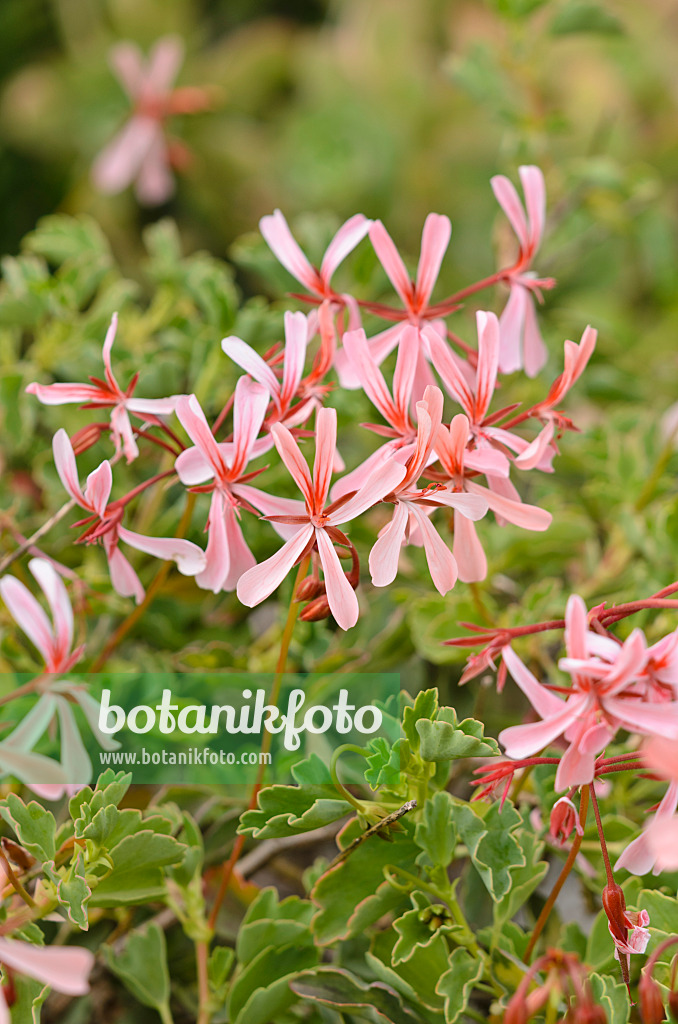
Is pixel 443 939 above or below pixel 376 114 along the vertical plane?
below

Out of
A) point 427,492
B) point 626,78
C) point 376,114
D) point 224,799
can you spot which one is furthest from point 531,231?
point 626,78

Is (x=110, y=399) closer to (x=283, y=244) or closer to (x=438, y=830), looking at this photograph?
(x=283, y=244)

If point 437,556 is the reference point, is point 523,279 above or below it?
above

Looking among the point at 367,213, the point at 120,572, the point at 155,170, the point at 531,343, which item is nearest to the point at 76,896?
the point at 120,572

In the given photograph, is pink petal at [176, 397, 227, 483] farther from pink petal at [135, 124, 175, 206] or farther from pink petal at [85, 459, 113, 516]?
pink petal at [135, 124, 175, 206]

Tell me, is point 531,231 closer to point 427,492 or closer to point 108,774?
point 427,492

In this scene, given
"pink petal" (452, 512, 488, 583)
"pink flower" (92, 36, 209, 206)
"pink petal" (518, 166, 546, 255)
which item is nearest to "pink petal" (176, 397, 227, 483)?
"pink petal" (452, 512, 488, 583)
